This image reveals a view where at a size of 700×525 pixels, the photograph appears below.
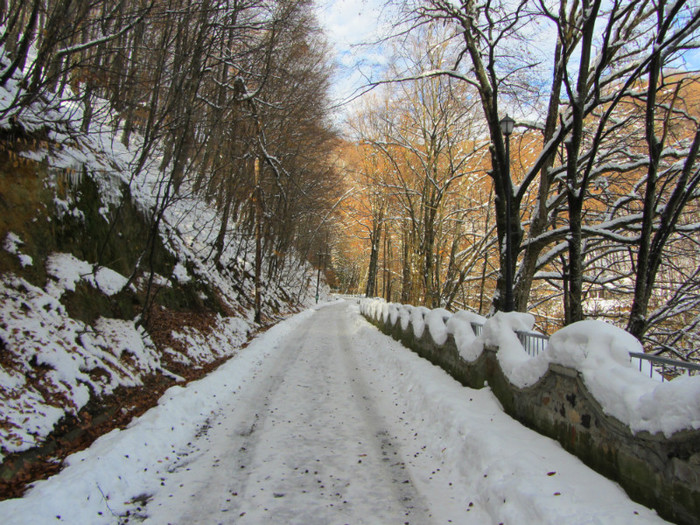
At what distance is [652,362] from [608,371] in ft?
1.11

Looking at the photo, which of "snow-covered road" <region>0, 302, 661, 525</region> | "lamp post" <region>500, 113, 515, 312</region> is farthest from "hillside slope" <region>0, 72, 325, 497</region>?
"lamp post" <region>500, 113, 515, 312</region>

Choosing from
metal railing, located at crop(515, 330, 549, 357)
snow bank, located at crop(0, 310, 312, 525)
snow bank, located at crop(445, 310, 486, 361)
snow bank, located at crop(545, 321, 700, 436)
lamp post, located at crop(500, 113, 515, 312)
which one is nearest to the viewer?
snow bank, located at crop(545, 321, 700, 436)

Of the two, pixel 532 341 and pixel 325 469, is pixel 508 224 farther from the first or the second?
pixel 325 469

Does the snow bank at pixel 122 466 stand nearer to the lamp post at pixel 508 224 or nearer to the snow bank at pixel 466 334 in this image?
the snow bank at pixel 466 334

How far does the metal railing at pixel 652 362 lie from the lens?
305 cm

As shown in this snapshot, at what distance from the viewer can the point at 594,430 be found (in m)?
3.49

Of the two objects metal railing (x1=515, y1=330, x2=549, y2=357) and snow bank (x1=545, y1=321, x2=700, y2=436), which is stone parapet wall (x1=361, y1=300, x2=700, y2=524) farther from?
metal railing (x1=515, y1=330, x2=549, y2=357)

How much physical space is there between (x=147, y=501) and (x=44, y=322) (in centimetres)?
348

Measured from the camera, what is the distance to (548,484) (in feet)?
10.5

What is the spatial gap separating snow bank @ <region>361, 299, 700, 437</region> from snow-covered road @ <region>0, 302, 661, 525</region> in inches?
24.8

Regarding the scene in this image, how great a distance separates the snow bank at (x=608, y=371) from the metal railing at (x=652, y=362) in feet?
0.38

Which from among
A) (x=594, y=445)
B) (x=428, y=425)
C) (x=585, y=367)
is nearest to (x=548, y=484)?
(x=594, y=445)

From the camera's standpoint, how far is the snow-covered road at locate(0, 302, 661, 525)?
3.11 m

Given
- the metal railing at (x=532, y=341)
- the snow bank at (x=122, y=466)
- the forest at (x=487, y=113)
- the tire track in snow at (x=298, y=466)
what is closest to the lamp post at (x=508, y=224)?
the forest at (x=487, y=113)
